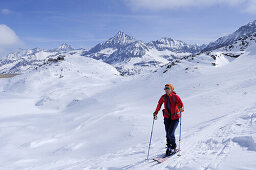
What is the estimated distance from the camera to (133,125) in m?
13.4

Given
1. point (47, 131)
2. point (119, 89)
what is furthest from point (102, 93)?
point (47, 131)

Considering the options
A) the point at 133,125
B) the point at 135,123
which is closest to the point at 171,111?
the point at 133,125

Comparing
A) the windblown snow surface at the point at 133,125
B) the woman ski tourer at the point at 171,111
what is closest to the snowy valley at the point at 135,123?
the windblown snow surface at the point at 133,125

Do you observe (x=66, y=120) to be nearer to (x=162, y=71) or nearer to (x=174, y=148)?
(x=174, y=148)

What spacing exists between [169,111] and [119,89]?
2219cm

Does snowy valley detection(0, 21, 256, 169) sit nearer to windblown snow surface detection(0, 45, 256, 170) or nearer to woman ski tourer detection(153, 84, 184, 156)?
windblown snow surface detection(0, 45, 256, 170)

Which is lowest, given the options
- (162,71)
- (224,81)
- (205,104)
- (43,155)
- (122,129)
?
(43,155)

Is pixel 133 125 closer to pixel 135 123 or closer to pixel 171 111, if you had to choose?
pixel 135 123

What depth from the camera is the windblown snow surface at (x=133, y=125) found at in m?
6.79

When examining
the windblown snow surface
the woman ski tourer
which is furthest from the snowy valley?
the woman ski tourer

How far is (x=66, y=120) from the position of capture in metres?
19.5

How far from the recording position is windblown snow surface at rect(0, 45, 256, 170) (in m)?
6.79

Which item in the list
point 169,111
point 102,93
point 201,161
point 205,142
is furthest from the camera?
point 102,93

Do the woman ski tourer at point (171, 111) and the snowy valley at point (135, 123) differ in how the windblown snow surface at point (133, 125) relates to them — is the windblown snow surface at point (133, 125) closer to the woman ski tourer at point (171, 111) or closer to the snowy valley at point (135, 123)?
the snowy valley at point (135, 123)
